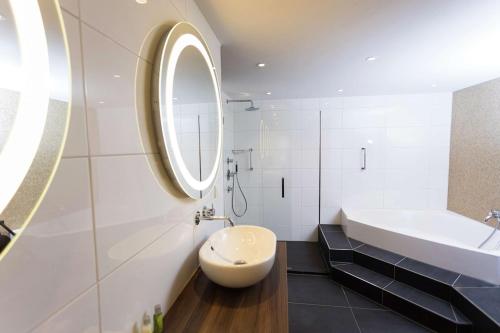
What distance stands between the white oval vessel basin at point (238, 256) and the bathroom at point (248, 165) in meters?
0.01

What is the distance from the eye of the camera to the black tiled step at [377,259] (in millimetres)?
2400

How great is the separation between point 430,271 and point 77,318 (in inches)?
110

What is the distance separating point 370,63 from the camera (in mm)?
2072

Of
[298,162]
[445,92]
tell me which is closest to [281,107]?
[298,162]

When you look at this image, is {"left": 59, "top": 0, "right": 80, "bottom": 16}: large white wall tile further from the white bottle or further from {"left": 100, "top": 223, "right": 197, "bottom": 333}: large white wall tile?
the white bottle

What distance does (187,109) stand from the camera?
1119 mm

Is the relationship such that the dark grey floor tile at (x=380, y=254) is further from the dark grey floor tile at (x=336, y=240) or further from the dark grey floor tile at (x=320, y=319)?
the dark grey floor tile at (x=320, y=319)

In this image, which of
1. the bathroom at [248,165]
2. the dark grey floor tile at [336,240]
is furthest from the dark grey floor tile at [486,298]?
the dark grey floor tile at [336,240]

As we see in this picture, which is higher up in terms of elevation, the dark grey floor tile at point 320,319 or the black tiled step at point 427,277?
the black tiled step at point 427,277

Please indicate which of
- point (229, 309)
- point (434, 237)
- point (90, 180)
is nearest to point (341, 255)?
point (434, 237)

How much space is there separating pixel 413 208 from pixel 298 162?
70.0 inches

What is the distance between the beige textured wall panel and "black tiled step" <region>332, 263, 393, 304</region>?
5.14ft

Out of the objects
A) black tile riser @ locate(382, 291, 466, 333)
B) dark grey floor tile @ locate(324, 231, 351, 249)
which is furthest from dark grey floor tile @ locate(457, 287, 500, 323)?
dark grey floor tile @ locate(324, 231, 351, 249)

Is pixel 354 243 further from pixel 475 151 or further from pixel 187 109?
pixel 187 109
